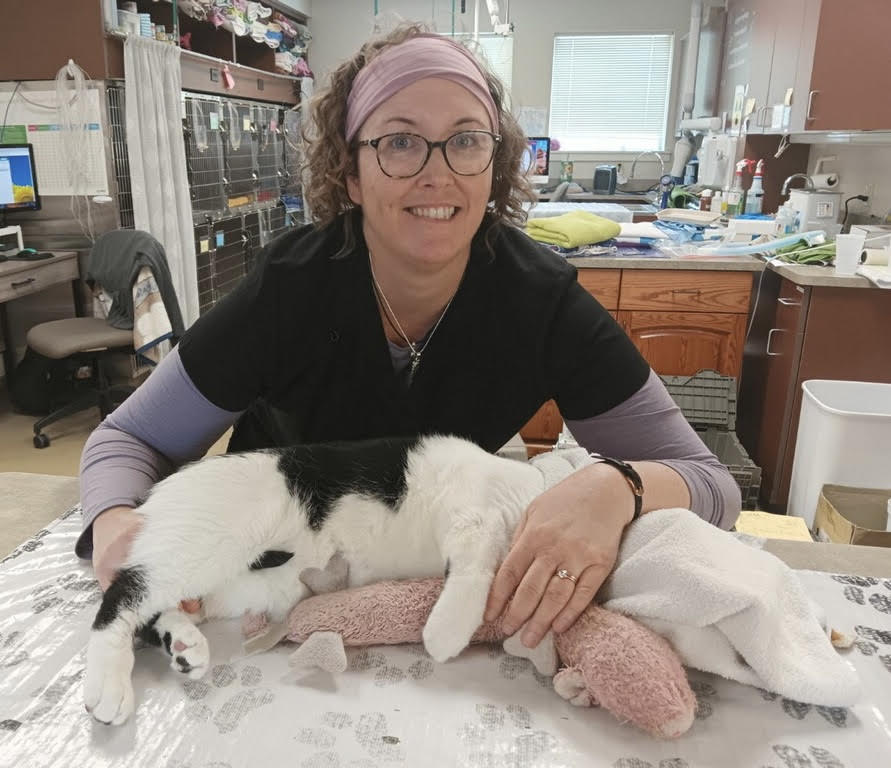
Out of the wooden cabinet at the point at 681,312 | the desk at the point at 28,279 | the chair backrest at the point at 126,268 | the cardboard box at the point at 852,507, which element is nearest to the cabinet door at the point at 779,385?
the wooden cabinet at the point at 681,312

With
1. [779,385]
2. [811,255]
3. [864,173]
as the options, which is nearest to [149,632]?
[779,385]

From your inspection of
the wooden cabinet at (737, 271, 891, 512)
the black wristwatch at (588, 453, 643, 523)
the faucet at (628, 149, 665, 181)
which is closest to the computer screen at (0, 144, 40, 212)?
the wooden cabinet at (737, 271, 891, 512)

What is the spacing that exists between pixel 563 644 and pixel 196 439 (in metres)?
0.66

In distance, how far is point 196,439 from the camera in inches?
44.3

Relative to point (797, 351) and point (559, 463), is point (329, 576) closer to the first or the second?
point (559, 463)

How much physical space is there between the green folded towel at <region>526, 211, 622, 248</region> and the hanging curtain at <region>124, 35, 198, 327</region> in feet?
6.74

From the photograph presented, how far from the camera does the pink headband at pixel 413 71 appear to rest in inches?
40.0

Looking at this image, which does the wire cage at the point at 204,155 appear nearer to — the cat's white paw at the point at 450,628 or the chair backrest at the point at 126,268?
the chair backrest at the point at 126,268

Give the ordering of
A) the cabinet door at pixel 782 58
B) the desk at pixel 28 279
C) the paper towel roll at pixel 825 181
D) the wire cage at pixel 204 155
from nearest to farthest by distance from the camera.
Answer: the cabinet door at pixel 782 58 < the desk at pixel 28 279 < the paper towel roll at pixel 825 181 < the wire cage at pixel 204 155

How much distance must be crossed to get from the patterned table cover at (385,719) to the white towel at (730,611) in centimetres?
3

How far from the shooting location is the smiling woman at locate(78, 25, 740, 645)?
3.37 feet

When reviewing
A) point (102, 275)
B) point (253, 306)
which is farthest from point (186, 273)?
point (253, 306)

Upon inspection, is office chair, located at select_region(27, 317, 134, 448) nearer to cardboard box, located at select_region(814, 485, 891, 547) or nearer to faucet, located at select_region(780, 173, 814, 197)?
cardboard box, located at select_region(814, 485, 891, 547)

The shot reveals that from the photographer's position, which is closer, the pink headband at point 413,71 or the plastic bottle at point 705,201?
the pink headband at point 413,71
